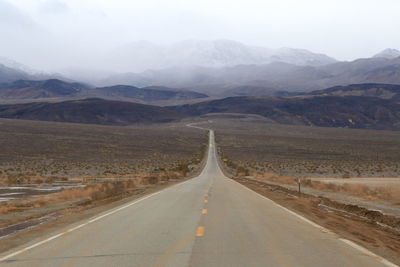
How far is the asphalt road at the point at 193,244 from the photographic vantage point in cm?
834

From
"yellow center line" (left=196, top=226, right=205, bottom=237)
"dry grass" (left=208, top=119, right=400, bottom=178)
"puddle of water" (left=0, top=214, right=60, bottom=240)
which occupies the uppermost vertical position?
"yellow center line" (left=196, top=226, right=205, bottom=237)

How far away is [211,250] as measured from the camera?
9203 millimetres

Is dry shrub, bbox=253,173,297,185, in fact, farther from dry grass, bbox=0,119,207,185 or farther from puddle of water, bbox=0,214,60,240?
puddle of water, bbox=0,214,60,240

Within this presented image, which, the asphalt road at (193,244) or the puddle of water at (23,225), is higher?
the asphalt road at (193,244)

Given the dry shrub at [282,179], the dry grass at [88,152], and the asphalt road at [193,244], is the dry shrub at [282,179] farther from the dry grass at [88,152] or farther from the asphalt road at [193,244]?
the asphalt road at [193,244]

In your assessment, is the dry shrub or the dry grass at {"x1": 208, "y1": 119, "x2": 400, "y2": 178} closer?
the dry shrub

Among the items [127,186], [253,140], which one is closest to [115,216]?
[127,186]

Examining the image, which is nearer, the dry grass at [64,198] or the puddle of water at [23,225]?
the puddle of water at [23,225]

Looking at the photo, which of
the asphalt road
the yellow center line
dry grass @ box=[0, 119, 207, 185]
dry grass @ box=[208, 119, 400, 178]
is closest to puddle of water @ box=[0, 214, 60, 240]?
the asphalt road

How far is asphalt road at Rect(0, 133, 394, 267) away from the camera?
328 inches

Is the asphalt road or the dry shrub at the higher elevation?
the asphalt road

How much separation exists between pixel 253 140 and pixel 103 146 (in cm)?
4322

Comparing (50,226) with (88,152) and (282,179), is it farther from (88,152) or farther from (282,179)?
(88,152)

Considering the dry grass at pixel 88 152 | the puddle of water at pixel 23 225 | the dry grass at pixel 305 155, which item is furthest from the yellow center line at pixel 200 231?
the dry grass at pixel 305 155
